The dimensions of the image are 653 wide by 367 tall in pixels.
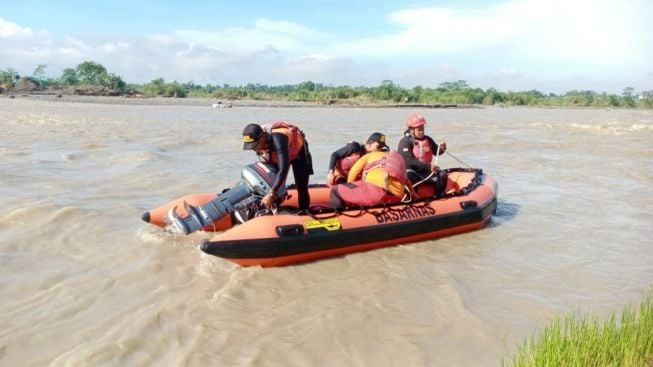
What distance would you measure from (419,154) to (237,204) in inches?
92.7

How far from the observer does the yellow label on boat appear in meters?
5.16

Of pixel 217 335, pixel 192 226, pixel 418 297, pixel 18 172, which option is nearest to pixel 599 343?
pixel 418 297

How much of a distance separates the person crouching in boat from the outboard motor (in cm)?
64

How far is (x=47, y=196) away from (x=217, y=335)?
14.2 ft

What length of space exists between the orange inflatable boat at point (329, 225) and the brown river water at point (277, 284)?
0.13 metres

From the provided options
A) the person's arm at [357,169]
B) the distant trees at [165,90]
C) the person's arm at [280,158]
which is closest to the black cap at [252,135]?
the person's arm at [280,158]

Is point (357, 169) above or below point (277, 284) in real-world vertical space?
above

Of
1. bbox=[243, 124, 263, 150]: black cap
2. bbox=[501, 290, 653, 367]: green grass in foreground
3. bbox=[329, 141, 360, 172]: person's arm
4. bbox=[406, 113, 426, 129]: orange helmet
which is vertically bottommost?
bbox=[501, 290, 653, 367]: green grass in foreground

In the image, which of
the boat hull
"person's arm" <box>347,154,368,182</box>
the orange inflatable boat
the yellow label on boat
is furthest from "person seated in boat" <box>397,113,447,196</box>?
the yellow label on boat

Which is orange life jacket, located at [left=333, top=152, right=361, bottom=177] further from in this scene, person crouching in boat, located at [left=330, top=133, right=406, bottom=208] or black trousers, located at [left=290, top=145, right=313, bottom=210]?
black trousers, located at [left=290, top=145, right=313, bottom=210]

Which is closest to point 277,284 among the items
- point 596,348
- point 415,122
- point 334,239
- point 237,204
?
point 334,239

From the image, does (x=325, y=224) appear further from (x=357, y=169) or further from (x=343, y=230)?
(x=357, y=169)

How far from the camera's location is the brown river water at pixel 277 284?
3484mm

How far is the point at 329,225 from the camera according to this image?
5.26m
